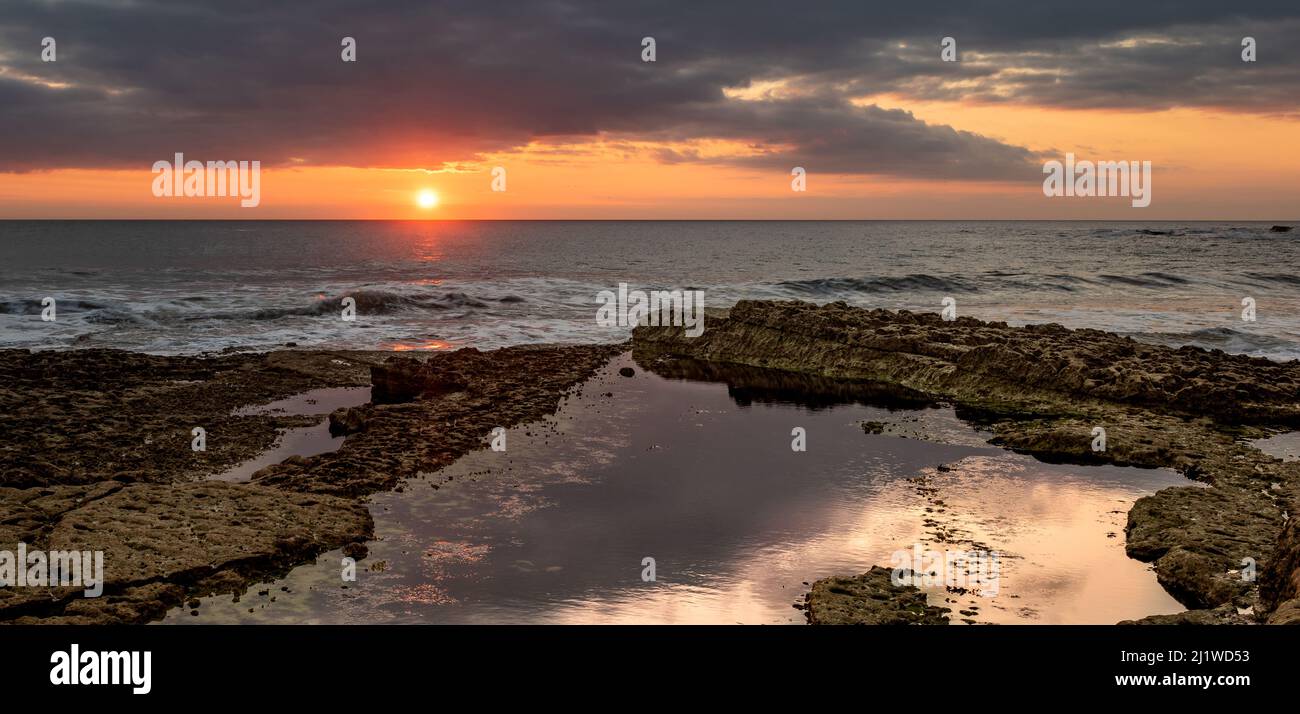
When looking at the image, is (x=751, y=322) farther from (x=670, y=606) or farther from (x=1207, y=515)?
(x=670, y=606)

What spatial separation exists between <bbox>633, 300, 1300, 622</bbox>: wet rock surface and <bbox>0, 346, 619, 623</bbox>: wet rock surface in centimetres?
671

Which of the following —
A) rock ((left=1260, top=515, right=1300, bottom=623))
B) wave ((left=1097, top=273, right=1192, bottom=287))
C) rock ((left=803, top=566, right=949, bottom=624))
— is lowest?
rock ((left=803, top=566, right=949, bottom=624))

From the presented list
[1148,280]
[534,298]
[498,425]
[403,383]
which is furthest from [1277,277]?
[403,383]

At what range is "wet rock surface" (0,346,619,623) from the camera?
1079 centimetres

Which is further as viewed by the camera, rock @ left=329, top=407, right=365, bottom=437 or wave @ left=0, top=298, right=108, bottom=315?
wave @ left=0, top=298, right=108, bottom=315

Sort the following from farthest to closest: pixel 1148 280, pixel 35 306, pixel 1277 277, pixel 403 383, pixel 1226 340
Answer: pixel 1277 277
pixel 1148 280
pixel 35 306
pixel 1226 340
pixel 403 383

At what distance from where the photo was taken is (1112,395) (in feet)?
68.4

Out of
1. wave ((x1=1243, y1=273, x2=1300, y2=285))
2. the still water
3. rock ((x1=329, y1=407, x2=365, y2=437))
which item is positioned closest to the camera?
the still water

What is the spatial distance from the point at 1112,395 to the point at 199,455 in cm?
2023

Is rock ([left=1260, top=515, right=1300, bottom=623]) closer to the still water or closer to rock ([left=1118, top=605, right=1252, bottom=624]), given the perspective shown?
rock ([left=1118, top=605, right=1252, bottom=624])

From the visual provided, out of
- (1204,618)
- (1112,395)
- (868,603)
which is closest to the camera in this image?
(1204,618)

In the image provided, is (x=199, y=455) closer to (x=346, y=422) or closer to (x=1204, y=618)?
(x=346, y=422)

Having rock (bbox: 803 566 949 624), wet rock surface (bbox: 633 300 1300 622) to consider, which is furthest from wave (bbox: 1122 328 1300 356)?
rock (bbox: 803 566 949 624)
